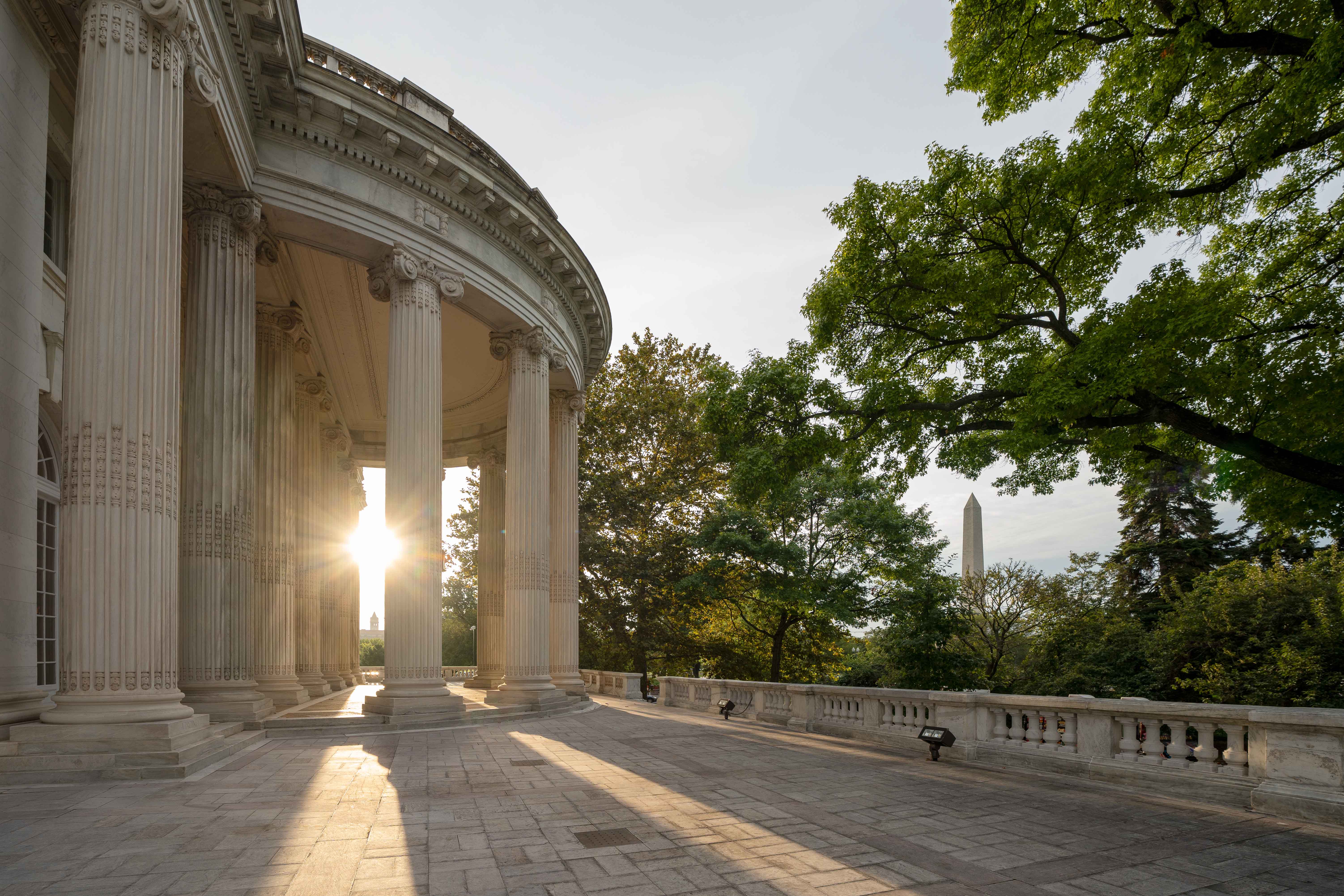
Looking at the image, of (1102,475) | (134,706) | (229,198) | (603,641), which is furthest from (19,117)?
(603,641)

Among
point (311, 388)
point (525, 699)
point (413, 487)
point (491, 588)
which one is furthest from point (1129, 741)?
point (311, 388)

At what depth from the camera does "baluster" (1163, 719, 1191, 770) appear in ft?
30.9

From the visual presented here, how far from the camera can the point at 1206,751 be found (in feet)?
30.1

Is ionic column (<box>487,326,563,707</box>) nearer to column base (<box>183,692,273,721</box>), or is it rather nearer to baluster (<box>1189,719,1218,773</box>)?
column base (<box>183,692,273,721</box>)

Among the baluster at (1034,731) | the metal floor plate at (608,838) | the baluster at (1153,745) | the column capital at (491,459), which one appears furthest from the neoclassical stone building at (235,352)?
the baluster at (1153,745)

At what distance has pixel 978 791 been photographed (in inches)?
381

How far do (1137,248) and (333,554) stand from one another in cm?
2743

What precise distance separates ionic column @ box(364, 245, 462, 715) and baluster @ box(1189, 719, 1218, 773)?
1377 cm

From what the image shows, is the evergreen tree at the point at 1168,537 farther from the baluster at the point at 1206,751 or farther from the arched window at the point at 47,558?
the arched window at the point at 47,558

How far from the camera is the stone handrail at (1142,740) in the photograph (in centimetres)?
807

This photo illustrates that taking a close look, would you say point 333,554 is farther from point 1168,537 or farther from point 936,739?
point 1168,537

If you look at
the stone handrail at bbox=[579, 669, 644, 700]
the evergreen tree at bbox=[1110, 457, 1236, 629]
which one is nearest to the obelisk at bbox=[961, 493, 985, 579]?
the evergreen tree at bbox=[1110, 457, 1236, 629]

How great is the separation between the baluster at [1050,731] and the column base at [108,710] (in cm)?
1205

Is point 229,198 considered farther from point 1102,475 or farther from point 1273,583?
point 1273,583
